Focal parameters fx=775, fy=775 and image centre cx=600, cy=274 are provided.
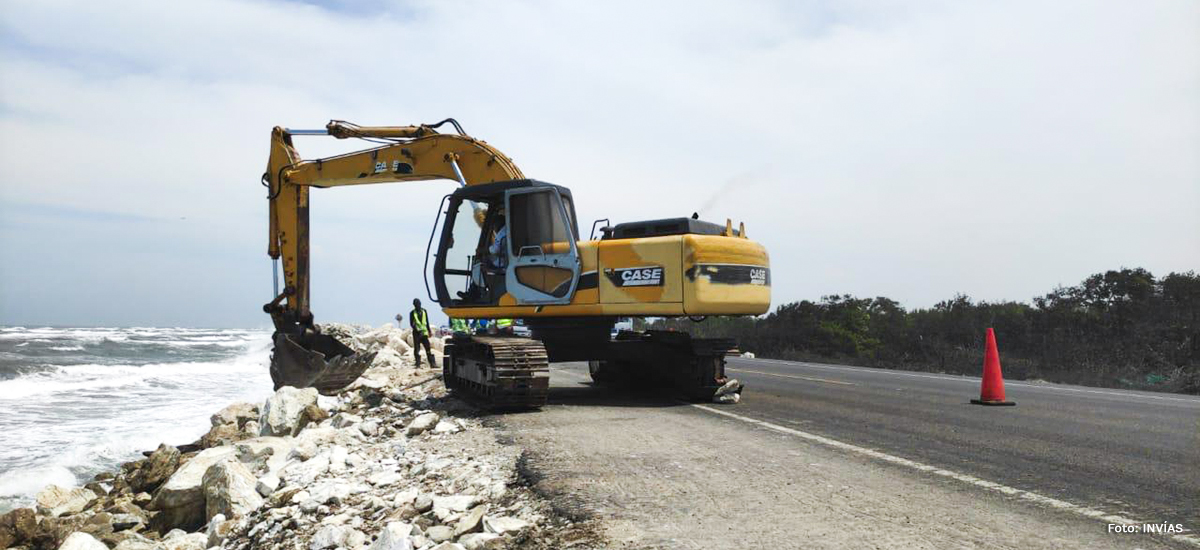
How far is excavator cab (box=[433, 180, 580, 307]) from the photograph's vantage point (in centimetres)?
954

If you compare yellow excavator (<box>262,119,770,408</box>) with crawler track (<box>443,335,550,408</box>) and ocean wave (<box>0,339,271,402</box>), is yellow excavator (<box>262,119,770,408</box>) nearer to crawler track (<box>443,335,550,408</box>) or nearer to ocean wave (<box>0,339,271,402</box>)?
crawler track (<box>443,335,550,408</box>)

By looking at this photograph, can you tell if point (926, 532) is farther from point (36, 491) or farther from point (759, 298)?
point (36, 491)

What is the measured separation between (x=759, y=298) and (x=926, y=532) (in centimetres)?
564

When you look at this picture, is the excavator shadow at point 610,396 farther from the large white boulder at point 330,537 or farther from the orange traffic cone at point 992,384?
the large white boulder at point 330,537

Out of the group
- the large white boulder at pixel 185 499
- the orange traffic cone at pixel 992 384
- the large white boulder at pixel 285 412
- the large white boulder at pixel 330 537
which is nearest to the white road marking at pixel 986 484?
the orange traffic cone at pixel 992 384

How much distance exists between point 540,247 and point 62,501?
6.97 meters

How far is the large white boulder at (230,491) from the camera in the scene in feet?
21.9

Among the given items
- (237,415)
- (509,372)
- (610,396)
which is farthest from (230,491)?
(237,415)

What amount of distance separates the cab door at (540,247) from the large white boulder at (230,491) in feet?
12.3

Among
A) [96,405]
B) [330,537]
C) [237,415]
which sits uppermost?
[330,537]

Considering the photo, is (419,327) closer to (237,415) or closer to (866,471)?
(237,415)

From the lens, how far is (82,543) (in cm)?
695

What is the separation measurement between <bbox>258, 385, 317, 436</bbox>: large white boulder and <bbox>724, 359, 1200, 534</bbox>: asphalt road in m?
6.24

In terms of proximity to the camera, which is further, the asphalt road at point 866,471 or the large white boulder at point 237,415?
the large white boulder at point 237,415
